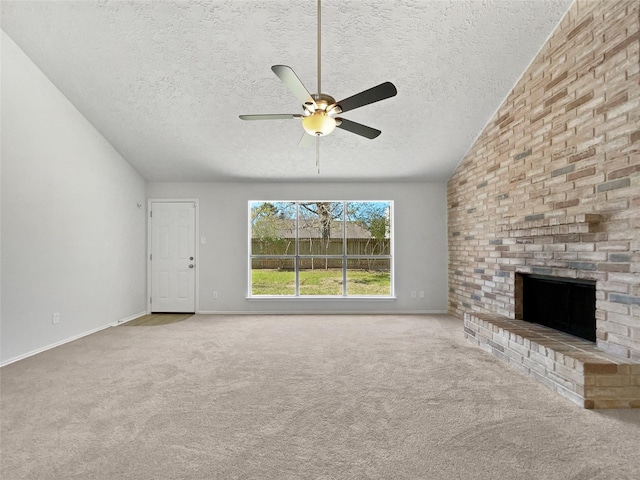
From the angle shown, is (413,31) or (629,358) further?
(413,31)

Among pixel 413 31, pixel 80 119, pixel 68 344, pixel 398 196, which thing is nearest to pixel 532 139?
pixel 413 31

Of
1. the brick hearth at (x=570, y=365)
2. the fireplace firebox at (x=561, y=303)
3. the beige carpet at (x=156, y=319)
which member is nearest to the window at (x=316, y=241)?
the beige carpet at (x=156, y=319)

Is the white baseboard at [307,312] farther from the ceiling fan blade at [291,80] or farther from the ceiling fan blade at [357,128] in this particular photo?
the ceiling fan blade at [291,80]

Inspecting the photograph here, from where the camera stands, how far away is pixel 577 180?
3070 mm

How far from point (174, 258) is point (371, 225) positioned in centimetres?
371

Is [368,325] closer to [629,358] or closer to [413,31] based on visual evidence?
[629,358]

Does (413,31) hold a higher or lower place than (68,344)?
higher

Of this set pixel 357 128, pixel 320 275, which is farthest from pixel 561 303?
pixel 320 275

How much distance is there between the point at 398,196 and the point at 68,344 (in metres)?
5.17

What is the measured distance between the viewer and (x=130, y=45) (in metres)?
3.52

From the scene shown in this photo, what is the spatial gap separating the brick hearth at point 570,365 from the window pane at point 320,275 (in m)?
3.79

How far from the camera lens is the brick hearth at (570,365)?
2.41 meters

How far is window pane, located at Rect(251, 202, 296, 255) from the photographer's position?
6891 mm

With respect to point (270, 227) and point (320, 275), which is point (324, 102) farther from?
point (320, 275)
